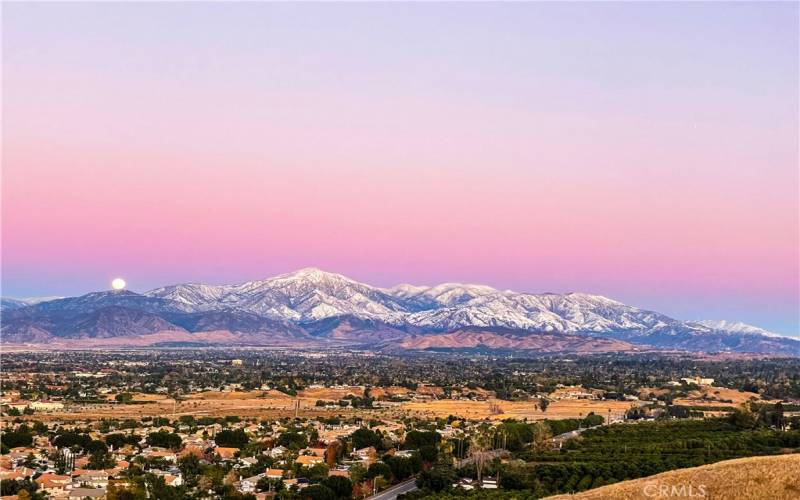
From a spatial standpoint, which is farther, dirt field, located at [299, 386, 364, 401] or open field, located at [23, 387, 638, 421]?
dirt field, located at [299, 386, 364, 401]

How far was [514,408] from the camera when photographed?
447 ft

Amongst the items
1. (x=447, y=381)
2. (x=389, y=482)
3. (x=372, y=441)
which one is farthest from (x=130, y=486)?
(x=447, y=381)

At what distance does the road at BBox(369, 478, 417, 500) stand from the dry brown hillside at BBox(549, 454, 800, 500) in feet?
95.8

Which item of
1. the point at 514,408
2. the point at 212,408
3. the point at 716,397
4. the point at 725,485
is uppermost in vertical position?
the point at 725,485

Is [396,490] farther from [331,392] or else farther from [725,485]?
[331,392]

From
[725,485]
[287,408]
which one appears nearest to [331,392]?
[287,408]

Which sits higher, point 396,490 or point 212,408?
point 396,490

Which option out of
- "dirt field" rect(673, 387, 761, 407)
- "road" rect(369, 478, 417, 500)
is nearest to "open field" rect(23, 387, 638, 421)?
"dirt field" rect(673, 387, 761, 407)

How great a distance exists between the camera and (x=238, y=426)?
104m

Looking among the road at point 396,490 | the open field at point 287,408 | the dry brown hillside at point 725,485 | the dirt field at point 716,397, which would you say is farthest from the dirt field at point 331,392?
the dry brown hillside at point 725,485

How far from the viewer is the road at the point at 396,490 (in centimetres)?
6122

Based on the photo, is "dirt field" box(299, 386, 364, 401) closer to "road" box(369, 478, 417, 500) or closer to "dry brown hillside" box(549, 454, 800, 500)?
"road" box(369, 478, 417, 500)

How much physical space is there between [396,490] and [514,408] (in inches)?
2937

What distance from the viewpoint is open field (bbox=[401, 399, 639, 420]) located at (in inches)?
4867
